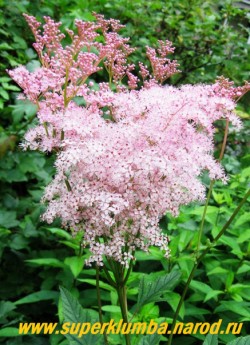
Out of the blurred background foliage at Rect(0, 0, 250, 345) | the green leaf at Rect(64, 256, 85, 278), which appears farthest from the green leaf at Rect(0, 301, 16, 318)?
the green leaf at Rect(64, 256, 85, 278)

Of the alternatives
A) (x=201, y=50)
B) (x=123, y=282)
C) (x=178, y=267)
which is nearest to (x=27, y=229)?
(x=178, y=267)

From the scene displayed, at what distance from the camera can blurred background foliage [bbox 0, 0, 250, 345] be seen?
1.67m

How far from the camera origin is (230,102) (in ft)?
3.73

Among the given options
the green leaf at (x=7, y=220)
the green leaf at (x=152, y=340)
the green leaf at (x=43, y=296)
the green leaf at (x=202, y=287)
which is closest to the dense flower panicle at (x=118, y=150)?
the green leaf at (x=152, y=340)

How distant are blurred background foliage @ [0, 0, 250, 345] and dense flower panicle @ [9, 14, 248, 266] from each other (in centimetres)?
18

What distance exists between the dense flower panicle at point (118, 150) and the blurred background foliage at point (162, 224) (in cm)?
18

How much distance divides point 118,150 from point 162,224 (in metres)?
1.23

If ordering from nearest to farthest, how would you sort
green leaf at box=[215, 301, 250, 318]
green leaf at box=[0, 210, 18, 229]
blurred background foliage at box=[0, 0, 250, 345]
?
green leaf at box=[215, 301, 250, 318] < blurred background foliage at box=[0, 0, 250, 345] < green leaf at box=[0, 210, 18, 229]

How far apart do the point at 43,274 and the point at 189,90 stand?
1.25 meters

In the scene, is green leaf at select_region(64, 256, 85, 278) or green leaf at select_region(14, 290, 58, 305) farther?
green leaf at select_region(14, 290, 58, 305)

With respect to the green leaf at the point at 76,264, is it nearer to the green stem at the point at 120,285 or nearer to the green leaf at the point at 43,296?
the green leaf at the point at 43,296

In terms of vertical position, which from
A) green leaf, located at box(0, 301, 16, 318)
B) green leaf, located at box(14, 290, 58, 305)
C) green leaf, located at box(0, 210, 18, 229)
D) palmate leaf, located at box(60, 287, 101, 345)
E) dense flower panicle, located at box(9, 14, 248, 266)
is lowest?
green leaf, located at box(0, 301, 16, 318)

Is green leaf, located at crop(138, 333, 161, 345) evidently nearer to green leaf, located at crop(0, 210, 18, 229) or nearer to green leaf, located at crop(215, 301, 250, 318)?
green leaf, located at crop(215, 301, 250, 318)

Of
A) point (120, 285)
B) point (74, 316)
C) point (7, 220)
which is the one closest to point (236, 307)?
point (120, 285)
